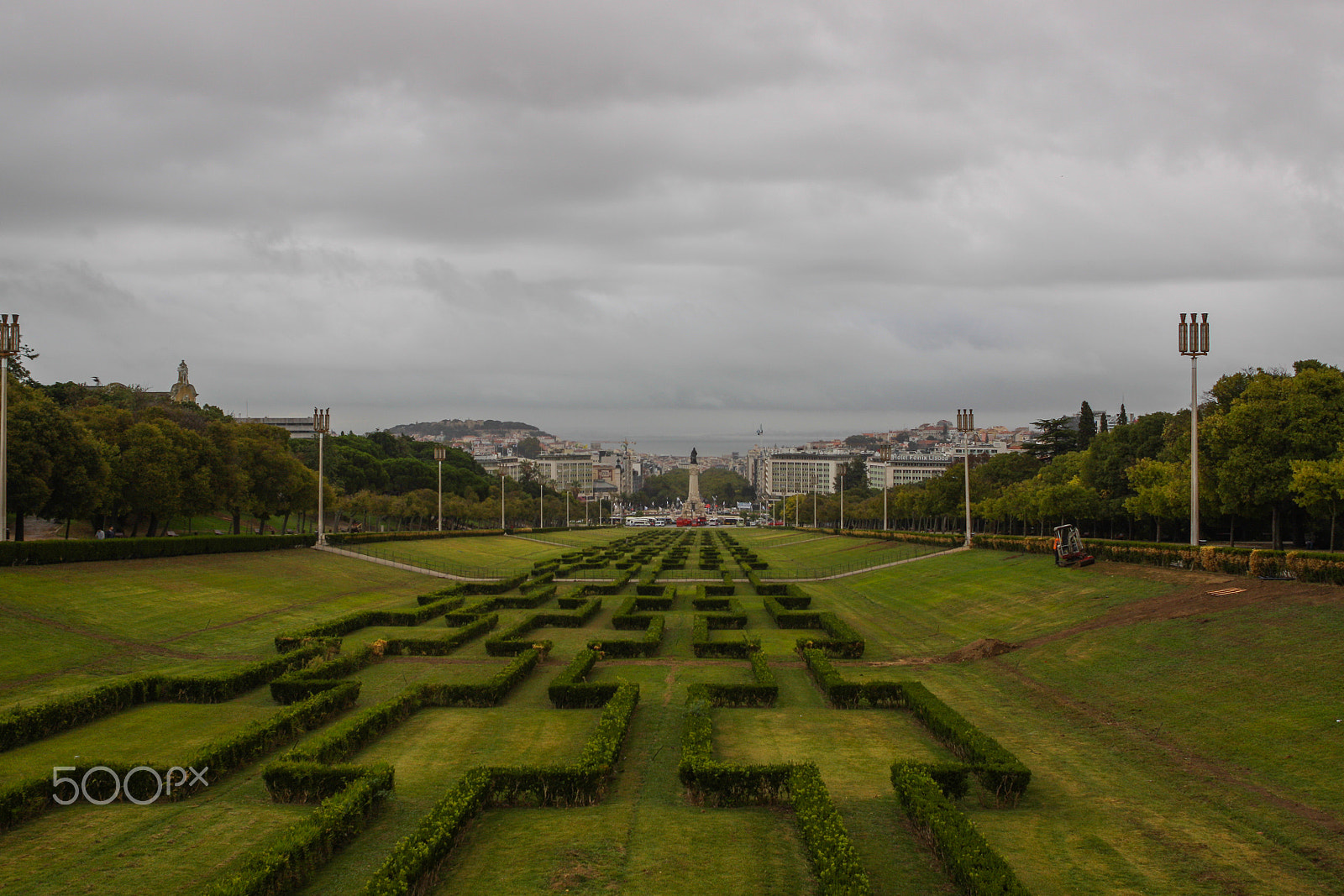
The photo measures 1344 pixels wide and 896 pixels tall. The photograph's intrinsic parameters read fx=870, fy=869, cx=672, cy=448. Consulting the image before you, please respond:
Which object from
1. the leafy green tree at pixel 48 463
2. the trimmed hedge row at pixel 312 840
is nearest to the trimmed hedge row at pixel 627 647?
the trimmed hedge row at pixel 312 840

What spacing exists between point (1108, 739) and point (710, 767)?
776 centimetres

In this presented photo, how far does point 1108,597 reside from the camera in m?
25.7

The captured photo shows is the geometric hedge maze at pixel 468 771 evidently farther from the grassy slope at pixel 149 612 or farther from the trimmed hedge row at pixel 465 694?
the grassy slope at pixel 149 612

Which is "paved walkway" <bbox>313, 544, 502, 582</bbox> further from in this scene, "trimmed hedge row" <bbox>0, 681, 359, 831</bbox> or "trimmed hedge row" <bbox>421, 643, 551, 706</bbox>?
"trimmed hedge row" <bbox>0, 681, 359, 831</bbox>

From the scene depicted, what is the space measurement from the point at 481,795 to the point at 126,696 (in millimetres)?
9999

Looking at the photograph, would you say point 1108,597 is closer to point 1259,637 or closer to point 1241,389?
point 1259,637

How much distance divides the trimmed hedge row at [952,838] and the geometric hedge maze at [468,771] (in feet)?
0.08

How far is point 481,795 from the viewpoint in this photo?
11.9 meters

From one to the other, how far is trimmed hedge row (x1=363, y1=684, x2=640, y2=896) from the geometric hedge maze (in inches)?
0.9

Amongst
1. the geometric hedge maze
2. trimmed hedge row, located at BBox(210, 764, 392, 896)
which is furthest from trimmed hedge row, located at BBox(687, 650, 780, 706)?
trimmed hedge row, located at BBox(210, 764, 392, 896)

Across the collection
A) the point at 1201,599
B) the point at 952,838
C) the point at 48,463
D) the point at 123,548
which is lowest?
the point at 952,838

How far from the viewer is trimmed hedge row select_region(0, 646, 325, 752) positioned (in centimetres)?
1470

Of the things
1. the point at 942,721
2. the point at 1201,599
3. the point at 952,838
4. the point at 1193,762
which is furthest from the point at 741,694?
the point at 1201,599

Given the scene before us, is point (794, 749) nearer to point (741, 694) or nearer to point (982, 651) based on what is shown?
point (741, 694)
